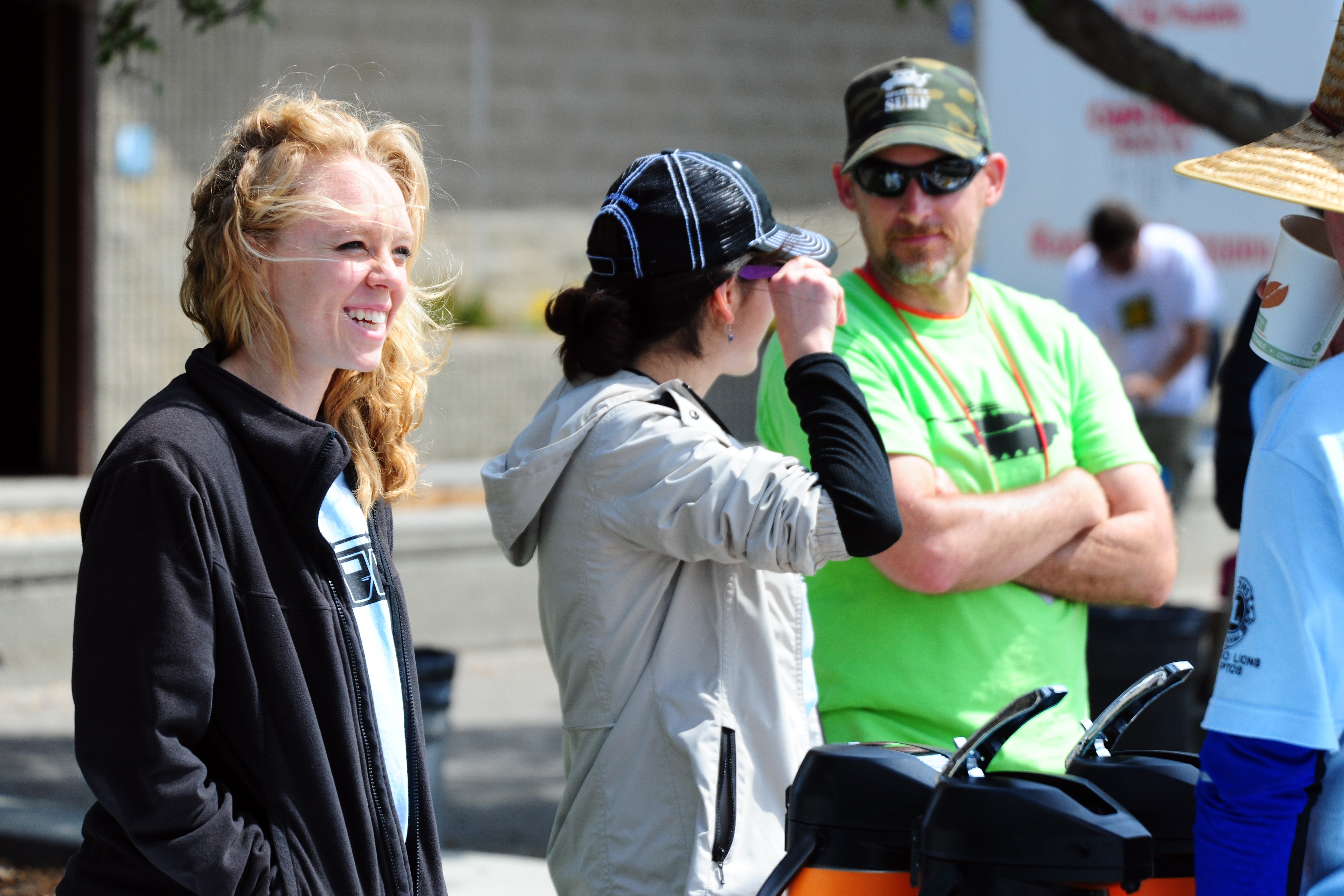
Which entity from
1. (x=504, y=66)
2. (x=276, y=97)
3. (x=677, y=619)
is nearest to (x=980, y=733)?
(x=677, y=619)

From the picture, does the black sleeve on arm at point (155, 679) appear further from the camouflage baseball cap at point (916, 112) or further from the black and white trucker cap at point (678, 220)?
the camouflage baseball cap at point (916, 112)

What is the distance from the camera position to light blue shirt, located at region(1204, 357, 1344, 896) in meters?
1.50

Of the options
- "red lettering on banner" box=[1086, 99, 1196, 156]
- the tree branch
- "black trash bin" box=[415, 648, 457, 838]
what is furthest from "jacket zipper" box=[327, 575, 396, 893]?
"red lettering on banner" box=[1086, 99, 1196, 156]

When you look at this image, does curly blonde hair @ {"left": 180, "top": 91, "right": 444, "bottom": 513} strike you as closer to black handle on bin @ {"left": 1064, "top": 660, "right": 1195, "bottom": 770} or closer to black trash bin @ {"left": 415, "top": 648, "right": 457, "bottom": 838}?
black handle on bin @ {"left": 1064, "top": 660, "right": 1195, "bottom": 770}

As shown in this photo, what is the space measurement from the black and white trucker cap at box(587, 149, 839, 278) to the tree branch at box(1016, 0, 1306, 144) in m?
2.84

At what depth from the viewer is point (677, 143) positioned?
10.6 metres

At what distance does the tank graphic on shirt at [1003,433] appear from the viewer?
2.71m

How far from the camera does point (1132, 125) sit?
35.3 ft

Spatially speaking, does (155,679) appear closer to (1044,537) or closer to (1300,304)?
(1300,304)

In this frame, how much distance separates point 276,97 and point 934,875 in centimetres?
149

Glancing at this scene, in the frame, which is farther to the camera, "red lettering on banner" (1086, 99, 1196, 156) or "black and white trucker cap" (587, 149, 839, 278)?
"red lettering on banner" (1086, 99, 1196, 156)

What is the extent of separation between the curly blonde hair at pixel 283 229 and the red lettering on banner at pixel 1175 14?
975cm

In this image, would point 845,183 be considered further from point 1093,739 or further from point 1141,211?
point 1141,211

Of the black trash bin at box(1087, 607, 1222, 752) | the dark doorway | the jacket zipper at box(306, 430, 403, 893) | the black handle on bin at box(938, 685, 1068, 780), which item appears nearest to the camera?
the black handle on bin at box(938, 685, 1068, 780)
